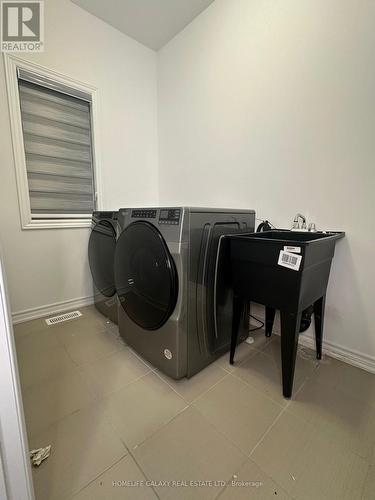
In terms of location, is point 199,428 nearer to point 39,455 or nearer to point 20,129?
point 39,455

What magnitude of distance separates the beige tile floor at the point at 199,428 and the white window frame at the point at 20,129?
1.06m

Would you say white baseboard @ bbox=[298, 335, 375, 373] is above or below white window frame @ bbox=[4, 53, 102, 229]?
below

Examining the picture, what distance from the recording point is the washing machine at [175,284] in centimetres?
107

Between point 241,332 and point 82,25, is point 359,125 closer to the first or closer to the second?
point 241,332

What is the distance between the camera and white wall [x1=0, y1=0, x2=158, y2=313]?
1.74m

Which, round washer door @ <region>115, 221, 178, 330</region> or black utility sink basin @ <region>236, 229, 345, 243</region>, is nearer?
round washer door @ <region>115, 221, 178, 330</region>

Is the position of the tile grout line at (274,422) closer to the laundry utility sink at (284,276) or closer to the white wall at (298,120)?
the laundry utility sink at (284,276)

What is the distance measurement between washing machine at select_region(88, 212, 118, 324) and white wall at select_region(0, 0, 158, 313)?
28 centimetres

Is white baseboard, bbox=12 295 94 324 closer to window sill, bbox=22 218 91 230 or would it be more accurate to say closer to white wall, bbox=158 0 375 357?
window sill, bbox=22 218 91 230

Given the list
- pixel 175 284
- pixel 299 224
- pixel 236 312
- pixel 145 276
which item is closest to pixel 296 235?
pixel 299 224

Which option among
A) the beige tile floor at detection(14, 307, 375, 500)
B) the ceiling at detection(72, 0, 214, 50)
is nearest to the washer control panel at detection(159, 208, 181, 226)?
the beige tile floor at detection(14, 307, 375, 500)

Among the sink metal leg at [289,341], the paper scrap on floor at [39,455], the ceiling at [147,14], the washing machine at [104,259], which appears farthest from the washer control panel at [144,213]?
the ceiling at [147,14]

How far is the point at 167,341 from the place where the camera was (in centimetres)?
115

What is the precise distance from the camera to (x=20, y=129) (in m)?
1.69
